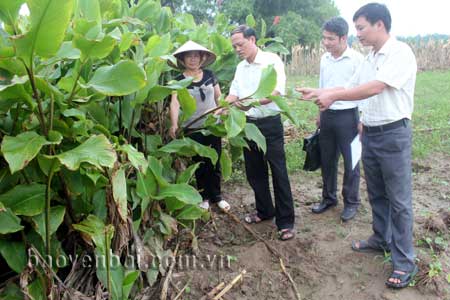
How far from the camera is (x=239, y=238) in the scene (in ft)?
10.5

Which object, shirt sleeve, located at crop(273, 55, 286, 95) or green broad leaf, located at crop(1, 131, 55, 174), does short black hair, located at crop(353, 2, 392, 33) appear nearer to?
shirt sleeve, located at crop(273, 55, 286, 95)

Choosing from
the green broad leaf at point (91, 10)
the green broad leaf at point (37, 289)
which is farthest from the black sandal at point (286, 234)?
the green broad leaf at point (91, 10)

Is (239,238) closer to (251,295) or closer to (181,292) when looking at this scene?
(251,295)

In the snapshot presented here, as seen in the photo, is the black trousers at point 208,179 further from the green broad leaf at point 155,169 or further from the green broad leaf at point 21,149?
the green broad leaf at point 21,149

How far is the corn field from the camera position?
58.2 ft

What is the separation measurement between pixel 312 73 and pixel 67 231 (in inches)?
663

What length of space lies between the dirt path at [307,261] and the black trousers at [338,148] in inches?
7.6

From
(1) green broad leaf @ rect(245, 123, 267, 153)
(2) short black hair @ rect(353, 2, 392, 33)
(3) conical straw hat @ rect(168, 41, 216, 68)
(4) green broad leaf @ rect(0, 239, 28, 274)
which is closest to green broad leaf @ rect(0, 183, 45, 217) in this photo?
(4) green broad leaf @ rect(0, 239, 28, 274)

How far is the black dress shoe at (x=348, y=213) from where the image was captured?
353 cm

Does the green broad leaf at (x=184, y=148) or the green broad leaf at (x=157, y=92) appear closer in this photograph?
the green broad leaf at (x=157, y=92)

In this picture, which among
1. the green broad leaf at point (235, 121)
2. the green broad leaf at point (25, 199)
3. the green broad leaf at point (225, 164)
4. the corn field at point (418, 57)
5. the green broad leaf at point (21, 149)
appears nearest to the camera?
the green broad leaf at point (21, 149)

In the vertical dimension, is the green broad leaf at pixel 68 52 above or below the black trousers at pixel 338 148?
above

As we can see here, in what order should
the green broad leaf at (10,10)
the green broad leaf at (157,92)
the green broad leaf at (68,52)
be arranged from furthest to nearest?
the green broad leaf at (157,92) → the green broad leaf at (68,52) → the green broad leaf at (10,10)

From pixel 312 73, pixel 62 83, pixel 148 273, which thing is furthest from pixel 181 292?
pixel 312 73
